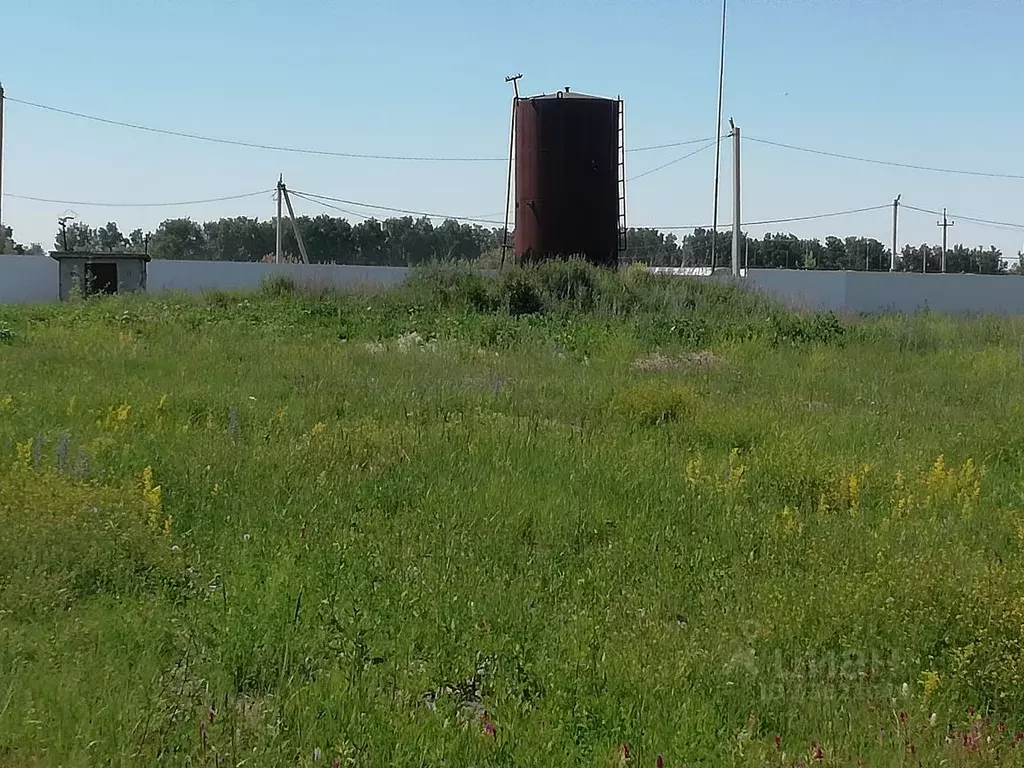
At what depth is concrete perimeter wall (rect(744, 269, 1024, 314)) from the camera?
94.4 feet

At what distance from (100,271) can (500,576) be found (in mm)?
22859

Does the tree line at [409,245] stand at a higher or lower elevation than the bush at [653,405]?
higher

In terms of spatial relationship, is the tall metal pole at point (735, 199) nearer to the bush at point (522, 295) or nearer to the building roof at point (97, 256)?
the bush at point (522, 295)

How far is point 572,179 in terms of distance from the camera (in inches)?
785

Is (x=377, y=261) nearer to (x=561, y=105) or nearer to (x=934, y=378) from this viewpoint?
(x=561, y=105)

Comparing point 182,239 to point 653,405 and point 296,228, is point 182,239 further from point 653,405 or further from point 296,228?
point 653,405

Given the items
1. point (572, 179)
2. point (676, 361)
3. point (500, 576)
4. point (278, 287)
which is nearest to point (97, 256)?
point (278, 287)

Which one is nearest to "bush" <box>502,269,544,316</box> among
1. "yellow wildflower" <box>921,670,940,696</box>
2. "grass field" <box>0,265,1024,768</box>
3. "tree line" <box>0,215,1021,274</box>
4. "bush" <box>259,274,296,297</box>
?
"bush" <box>259,274,296,297</box>

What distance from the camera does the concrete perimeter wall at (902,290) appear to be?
94.4 ft

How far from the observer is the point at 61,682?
3096 mm

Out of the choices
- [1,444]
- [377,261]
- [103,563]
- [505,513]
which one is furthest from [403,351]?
[377,261]

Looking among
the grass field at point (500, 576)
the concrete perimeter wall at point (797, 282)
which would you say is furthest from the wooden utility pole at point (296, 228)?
the grass field at point (500, 576)

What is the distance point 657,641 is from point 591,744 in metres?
0.75

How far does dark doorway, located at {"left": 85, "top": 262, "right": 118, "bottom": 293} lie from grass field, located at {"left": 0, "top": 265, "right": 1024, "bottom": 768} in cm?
→ 1647
